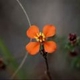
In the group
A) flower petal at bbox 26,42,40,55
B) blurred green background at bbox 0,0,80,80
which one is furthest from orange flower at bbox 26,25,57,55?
blurred green background at bbox 0,0,80,80

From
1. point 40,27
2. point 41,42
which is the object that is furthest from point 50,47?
point 40,27

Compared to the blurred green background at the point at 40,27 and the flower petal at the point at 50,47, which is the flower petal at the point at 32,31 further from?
the blurred green background at the point at 40,27

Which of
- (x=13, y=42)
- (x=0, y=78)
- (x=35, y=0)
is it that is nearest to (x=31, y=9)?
(x=35, y=0)

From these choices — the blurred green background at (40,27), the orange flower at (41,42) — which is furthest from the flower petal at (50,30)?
the blurred green background at (40,27)

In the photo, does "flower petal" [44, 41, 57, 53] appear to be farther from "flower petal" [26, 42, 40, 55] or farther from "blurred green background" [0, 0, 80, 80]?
"blurred green background" [0, 0, 80, 80]

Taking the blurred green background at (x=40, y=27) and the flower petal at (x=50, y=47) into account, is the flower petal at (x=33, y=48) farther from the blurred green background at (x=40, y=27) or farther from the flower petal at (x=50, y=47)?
the blurred green background at (x=40, y=27)

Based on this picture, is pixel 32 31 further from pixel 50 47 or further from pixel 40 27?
pixel 40 27

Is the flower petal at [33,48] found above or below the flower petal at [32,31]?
below

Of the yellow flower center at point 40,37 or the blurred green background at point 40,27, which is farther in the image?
the blurred green background at point 40,27

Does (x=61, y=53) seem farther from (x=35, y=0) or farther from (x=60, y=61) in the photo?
(x=35, y=0)
